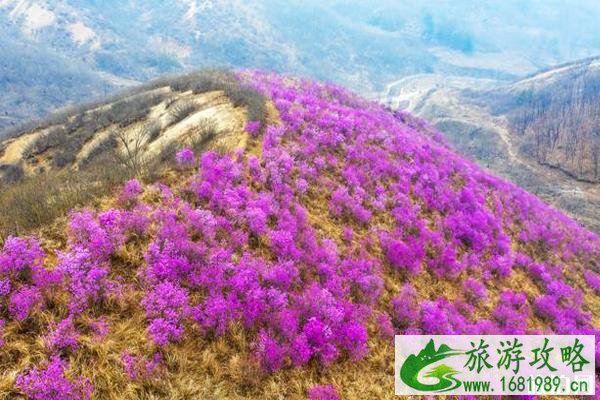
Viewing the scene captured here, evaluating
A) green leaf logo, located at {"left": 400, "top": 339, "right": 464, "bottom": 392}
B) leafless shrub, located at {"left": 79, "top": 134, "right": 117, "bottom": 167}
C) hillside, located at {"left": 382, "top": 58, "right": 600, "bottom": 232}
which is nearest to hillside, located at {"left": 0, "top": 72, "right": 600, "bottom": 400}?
green leaf logo, located at {"left": 400, "top": 339, "right": 464, "bottom": 392}

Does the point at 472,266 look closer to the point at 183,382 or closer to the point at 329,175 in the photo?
the point at 329,175

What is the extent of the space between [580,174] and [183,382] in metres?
108

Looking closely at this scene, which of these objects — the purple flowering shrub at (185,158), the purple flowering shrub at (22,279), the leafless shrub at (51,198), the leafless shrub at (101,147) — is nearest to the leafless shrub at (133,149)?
the leafless shrub at (101,147)

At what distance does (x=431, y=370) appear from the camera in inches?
361

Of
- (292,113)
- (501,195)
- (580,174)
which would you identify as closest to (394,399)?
(292,113)

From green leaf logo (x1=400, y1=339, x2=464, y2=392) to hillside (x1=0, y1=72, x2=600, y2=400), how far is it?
534 millimetres

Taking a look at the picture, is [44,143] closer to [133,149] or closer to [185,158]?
[133,149]

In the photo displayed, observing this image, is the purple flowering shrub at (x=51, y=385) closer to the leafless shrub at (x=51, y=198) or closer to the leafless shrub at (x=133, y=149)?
the leafless shrub at (x=51, y=198)

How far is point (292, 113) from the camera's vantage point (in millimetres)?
19250

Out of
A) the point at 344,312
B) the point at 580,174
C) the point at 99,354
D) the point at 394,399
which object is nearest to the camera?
the point at 99,354

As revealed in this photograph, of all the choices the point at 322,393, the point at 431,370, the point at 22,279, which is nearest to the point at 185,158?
the point at 22,279

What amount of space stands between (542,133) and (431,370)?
455ft

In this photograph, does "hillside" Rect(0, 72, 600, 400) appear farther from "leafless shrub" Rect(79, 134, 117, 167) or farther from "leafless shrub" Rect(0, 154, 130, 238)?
"leafless shrub" Rect(79, 134, 117, 167)

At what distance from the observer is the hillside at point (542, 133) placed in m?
80.8
